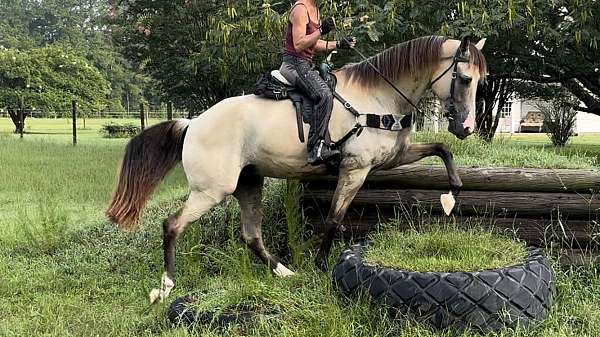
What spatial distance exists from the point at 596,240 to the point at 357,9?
4.54 m

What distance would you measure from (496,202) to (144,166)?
9.62ft

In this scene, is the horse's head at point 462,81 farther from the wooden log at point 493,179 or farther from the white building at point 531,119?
the white building at point 531,119

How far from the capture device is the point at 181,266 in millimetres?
5922

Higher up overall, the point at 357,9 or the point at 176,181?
the point at 357,9

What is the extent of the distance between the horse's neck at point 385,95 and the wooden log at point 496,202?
866 mm

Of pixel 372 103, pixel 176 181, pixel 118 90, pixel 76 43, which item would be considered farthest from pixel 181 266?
pixel 76 43

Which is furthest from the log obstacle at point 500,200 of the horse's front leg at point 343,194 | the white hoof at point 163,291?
the white hoof at point 163,291

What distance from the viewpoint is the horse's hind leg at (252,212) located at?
223 inches

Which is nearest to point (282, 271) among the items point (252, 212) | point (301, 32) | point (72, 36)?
point (252, 212)

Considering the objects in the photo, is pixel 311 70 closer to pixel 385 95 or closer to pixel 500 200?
pixel 385 95

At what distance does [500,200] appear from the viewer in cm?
536

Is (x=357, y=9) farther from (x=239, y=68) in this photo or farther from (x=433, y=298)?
(x=433, y=298)

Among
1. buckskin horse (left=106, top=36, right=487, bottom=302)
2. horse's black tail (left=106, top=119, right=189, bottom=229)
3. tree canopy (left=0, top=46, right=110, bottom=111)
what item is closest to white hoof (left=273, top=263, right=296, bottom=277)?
buckskin horse (left=106, top=36, right=487, bottom=302)

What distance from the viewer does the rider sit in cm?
497
